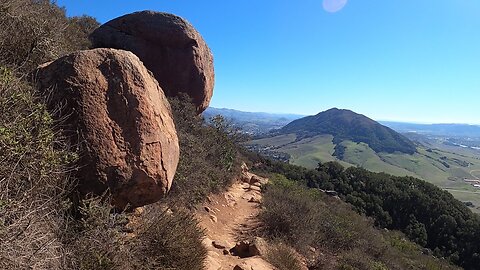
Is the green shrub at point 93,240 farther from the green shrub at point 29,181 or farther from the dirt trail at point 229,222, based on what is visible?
the dirt trail at point 229,222

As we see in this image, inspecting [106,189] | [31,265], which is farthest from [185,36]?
[31,265]

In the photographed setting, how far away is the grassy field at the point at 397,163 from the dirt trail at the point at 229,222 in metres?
89.5

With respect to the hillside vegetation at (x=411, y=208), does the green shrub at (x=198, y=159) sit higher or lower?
higher

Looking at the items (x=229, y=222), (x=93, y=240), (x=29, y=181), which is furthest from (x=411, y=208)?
(x=29, y=181)

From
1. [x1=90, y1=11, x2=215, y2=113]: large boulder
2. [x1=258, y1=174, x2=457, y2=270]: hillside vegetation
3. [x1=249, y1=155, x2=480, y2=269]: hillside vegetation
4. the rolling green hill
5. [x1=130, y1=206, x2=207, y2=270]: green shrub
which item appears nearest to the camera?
[x1=130, y1=206, x2=207, y2=270]: green shrub

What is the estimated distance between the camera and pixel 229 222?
10.4 m

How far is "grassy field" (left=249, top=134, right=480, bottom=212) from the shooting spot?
104125mm

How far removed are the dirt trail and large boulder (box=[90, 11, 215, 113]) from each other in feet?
18.0

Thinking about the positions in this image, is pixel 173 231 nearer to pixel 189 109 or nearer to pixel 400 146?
pixel 189 109

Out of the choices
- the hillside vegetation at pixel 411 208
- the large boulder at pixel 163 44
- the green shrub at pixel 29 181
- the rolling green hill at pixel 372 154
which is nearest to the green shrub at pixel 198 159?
the large boulder at pixel 163 44

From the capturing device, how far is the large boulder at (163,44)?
15.2 meters

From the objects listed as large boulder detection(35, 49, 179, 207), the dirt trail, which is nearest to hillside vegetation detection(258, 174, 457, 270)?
the dirt trail

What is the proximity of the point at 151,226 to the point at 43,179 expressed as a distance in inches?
67.9

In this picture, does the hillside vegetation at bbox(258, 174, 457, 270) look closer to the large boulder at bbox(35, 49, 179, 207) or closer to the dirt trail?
the dirt trail
